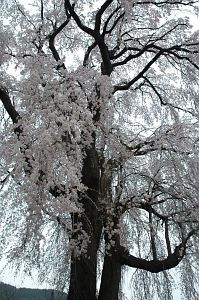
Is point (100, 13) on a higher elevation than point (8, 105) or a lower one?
higher

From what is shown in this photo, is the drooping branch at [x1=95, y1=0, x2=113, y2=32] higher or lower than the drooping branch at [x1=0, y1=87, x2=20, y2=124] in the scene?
higher

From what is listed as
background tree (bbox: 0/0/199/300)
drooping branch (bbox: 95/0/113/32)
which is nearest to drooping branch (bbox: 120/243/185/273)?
background tree (bbox: 0/0/199/300)

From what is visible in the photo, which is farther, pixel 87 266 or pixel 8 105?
pixel 8 105

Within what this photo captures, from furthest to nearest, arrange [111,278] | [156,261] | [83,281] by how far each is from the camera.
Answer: [111,278], [156,261], [83,281]

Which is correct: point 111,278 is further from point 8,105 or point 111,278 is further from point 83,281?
point 8,105

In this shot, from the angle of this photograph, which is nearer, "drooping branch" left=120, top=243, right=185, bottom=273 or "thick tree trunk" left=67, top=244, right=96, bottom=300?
"thick tree trunk" left=67, top=244, right=96, bottom=300

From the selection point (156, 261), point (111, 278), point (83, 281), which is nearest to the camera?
point (83, 281)

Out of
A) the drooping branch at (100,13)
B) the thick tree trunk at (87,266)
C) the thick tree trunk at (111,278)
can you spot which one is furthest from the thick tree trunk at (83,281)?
the drooping branch at (100,13)

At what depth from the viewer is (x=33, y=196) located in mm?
3635

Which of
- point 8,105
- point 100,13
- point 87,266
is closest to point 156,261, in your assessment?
point 87,266

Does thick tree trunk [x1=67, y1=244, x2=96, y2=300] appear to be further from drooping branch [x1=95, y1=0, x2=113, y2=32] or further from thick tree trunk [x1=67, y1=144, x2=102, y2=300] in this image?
drooping branch [x1=95, y1=0, x2=113, y2=32]

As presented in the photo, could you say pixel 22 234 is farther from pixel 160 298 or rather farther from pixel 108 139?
pixel 160 298

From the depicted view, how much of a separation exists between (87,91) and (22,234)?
1898 mm

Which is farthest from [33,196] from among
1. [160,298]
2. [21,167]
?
[160,298]
